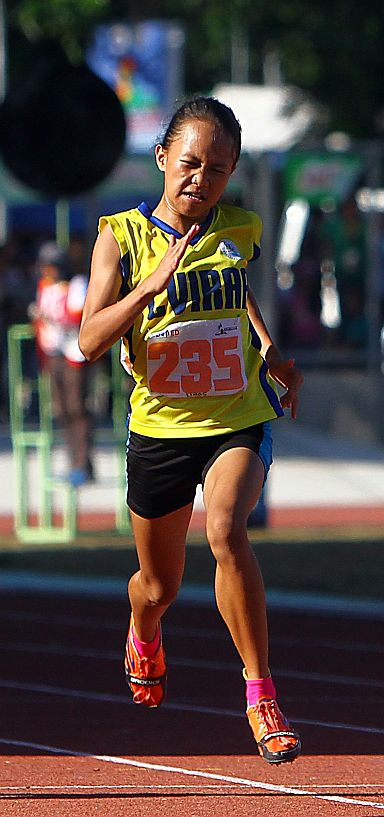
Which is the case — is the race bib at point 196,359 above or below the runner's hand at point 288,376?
above

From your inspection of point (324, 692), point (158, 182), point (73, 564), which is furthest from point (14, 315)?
point (324, 692)

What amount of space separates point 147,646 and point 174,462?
758 millimetres

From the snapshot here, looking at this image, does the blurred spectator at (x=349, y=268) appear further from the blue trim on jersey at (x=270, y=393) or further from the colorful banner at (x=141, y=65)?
the blue trim on jersey at (x=270, y=393)

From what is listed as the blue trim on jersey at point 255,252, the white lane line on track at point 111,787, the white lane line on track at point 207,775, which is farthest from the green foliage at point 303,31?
the white lane line on track at point 111,787

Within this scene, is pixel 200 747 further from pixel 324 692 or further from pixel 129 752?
pixel 324 692

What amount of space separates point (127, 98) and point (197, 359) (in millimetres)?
23938

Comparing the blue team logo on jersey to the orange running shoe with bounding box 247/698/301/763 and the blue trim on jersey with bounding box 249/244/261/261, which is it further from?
the orange running shoe with bounding box 247/698/301/763

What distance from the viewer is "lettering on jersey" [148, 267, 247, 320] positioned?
548 cm

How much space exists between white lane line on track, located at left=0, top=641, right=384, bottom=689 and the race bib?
2.80 meters

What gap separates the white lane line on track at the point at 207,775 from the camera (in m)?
5.50

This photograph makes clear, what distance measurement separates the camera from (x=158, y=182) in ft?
70.0

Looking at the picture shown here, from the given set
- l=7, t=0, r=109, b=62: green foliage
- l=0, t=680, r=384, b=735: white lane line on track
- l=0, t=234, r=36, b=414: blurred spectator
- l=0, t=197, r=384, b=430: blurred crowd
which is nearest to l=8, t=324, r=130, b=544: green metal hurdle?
l=0, t=197, r=384, b=430: blurred crowd

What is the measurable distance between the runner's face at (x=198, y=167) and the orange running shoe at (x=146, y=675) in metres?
1.48

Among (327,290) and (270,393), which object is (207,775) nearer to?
(270,393)
